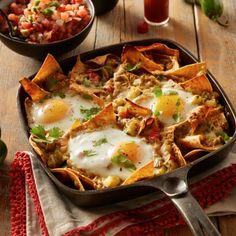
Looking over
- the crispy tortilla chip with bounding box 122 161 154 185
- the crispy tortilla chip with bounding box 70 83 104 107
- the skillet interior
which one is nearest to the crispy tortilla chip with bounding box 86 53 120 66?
the crispy tortilla chip with bounding box 70 83 104 107

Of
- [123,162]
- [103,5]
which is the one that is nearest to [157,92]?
[123,162]

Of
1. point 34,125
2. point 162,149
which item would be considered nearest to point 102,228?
point 162,149

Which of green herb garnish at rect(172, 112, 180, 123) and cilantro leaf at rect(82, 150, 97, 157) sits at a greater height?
cilantro leaf at rect(82, 150, 97, 157)

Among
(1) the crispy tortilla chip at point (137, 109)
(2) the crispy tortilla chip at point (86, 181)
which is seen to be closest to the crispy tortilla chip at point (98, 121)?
(1) the crispy tortilla chip at point (137, 109)

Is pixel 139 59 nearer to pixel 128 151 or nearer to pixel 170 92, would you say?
pixel 170 92

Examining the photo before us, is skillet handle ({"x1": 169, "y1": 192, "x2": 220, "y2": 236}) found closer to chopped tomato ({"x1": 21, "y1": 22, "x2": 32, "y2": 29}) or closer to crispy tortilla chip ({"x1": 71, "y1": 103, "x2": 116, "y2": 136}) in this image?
crispy tortilla chip ({"x1": 71, "y1": 103, "x2": 116, "y2": 136})

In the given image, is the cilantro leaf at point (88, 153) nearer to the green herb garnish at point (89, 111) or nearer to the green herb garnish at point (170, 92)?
the green herb garnish at point (89, 111)
